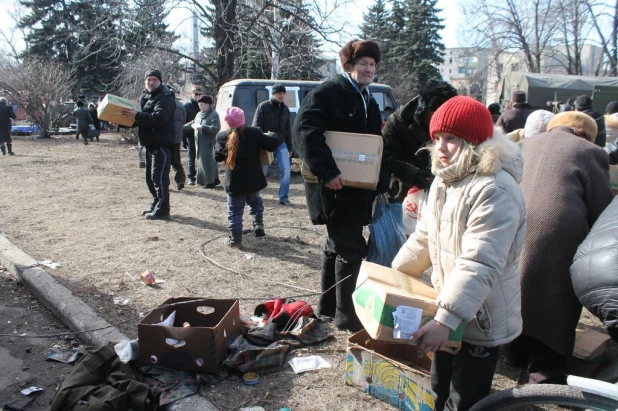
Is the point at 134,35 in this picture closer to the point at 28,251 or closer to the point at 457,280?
the point at 28,251

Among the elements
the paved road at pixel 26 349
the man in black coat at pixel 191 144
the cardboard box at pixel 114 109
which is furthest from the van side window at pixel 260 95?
the paved road at pixel 26 349

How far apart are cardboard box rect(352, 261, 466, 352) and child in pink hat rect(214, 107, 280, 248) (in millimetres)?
3542

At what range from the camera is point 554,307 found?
2.94 m

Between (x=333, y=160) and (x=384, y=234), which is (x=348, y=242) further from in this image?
(x=333, y=160)

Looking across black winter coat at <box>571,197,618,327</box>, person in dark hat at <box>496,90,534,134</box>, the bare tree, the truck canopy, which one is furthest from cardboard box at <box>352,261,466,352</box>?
the bare tree

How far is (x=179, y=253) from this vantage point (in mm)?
5656

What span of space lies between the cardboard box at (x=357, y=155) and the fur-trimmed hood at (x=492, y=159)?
128 cm

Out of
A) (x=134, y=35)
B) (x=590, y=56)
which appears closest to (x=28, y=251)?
(x=134, y=35)

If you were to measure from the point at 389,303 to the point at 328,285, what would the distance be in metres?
1.80

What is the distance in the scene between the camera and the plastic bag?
12.9ft

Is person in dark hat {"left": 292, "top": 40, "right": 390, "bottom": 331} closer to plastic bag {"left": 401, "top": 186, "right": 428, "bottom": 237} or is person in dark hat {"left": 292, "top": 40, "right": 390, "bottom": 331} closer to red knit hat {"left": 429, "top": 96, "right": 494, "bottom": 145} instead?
plastic bag {"left": 401, "top": 186, "right": 428, "bottom": 237}

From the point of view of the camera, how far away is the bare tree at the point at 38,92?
20.7m

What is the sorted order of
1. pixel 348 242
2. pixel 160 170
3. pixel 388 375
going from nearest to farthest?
pixel 388 375 < pixel 348 242 < pixel 160 170

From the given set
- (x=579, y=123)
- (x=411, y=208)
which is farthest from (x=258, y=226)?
(x=579, y=123)
